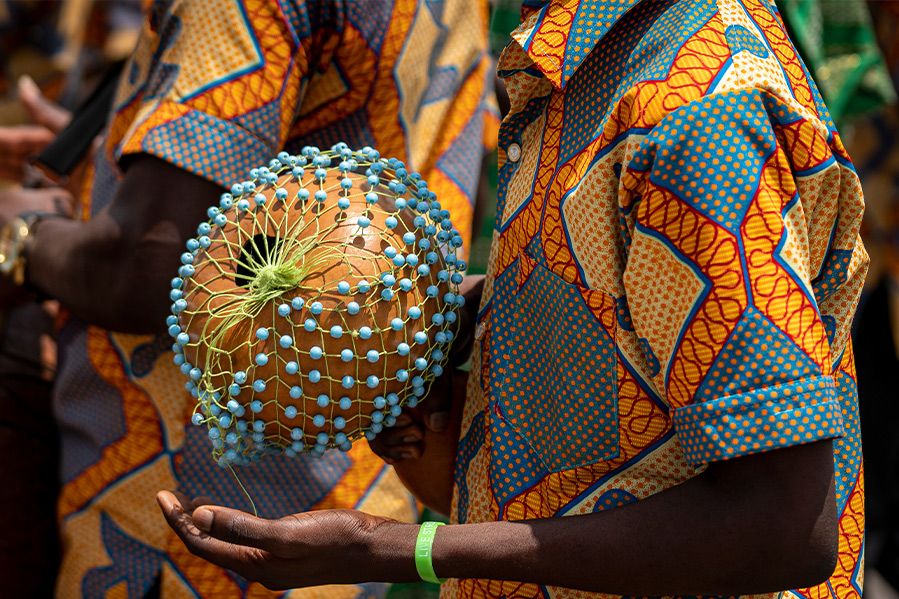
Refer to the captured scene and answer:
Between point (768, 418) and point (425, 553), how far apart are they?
50 centimetres

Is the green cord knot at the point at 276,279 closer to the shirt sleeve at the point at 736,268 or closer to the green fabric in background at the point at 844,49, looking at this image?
the shirt sleeve at the point at 736,268

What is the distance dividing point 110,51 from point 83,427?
3.67 m

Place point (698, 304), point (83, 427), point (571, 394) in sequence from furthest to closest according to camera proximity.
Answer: point (83, 427)
point (571, 394)
point (698, 304)

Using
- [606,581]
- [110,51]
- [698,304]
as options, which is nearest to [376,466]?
[606,581]

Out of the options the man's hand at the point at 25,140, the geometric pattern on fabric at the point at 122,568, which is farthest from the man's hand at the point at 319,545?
the man's hand at the point at 25,140

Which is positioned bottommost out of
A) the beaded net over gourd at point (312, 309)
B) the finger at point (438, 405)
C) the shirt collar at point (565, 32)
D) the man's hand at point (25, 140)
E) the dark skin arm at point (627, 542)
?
the man's hand at point (25, 140)

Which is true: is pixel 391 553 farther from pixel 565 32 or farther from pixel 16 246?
pixel 16 246

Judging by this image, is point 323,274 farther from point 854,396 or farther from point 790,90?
point 854,396

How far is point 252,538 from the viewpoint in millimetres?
Result: 1431

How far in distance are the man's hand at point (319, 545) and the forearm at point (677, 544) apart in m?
0.07

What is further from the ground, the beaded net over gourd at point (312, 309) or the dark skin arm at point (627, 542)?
the beaded net over gourd at point (312, 309)

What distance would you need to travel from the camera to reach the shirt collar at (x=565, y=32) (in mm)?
1377

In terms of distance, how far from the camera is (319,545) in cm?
141

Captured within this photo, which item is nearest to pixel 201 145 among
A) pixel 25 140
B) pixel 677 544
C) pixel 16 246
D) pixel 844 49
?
pixel 16 246
